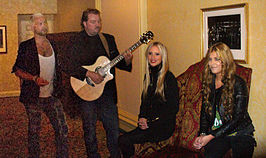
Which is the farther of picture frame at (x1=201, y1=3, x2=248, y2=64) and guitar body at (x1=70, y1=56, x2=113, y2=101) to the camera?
guitar body at (x1=70, y1=56, x2=113, y2=101)

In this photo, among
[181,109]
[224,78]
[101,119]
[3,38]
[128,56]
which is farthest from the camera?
[101,119]

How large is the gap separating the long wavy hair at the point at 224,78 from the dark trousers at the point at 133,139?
54 cm

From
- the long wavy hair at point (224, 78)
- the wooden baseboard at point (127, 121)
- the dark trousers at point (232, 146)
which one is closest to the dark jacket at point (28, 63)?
the long wavy hair at point (224, 78)

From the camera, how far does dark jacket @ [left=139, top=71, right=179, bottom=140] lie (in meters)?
2.81

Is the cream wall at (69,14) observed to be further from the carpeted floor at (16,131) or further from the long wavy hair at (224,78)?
the long wavy hair at (224,78)

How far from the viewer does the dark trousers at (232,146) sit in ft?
7.69

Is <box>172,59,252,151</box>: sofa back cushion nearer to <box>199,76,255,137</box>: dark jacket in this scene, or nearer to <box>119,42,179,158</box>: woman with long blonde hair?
<box>119,42,179,158</box>: woman with long blonde hair

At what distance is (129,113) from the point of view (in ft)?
13.5

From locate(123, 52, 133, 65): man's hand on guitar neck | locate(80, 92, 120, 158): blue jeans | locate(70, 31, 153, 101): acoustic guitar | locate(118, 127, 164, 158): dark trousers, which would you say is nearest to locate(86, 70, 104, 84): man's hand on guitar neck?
locate(70, 31, 153, 101): acoustic guitar

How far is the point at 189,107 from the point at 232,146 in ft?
1.76

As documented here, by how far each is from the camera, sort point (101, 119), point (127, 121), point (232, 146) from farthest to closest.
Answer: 1. point (127, 121)
2. point (101, 119)
3. point (232, 146)

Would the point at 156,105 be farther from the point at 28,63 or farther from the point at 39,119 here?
the point at 28,63

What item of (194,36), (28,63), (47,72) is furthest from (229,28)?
(28,63)

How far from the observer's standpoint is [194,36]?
3.14 meters
